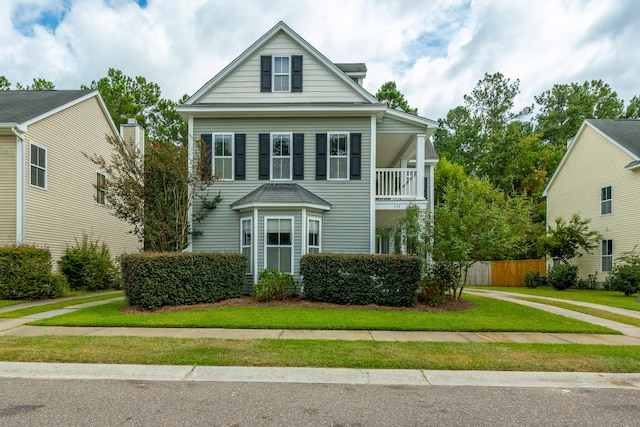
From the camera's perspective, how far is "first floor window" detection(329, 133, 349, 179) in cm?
1410

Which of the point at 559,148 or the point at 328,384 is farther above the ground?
the point at 559,148

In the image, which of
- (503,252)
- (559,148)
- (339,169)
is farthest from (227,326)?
(559,148)

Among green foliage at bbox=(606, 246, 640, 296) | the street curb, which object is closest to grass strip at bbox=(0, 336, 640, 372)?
the street curb

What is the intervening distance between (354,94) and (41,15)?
1409 cm

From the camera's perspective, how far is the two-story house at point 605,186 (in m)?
18.8

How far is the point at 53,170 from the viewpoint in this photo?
50.4 ft

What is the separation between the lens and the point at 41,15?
59.1 ft

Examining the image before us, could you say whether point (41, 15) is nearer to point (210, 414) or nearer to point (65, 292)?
point (65, 292)

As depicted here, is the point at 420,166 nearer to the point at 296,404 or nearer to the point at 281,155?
the point at 281,155

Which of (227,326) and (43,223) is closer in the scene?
(227,326)

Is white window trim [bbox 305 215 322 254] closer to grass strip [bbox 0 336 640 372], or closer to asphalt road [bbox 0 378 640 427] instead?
grass strip [bbox 0 336 640 372]

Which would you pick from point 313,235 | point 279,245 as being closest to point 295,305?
point 279,245

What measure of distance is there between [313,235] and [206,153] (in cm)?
438

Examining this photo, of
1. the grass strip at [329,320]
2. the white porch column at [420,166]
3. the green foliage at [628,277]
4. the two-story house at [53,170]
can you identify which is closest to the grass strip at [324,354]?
the grass strip at [329,320]
